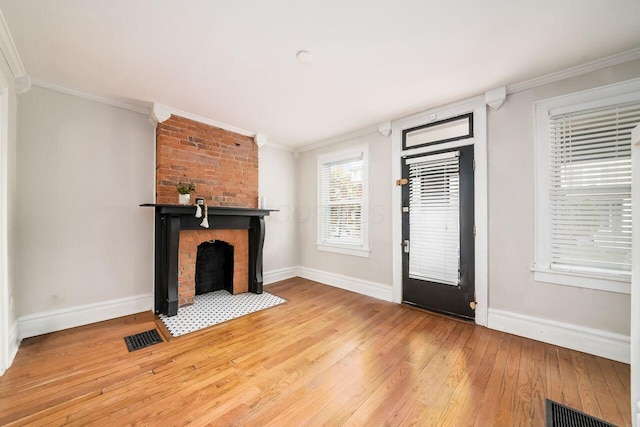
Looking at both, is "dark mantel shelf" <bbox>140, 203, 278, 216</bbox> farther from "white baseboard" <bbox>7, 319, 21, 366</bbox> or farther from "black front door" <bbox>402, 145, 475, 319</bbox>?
"black front door" <bbox>402, 145, 475, 319</bbox>

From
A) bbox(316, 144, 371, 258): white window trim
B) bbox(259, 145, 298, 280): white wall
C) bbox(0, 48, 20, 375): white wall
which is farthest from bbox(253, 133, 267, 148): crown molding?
bbox(0, 48, 20, 375): white wall

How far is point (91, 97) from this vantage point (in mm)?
2754

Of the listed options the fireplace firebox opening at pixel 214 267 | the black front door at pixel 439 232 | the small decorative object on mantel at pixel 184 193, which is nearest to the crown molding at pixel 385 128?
the black front door at pixel 439 232

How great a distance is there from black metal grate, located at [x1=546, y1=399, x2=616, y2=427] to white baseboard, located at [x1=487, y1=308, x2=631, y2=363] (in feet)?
3.16

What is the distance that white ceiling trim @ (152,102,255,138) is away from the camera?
2979 millimetres

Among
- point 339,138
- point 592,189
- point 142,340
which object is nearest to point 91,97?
point 142,340

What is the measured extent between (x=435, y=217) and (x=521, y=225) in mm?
832

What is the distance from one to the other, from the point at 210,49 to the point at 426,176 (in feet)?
8.76

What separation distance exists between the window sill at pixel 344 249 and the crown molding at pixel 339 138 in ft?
5.85

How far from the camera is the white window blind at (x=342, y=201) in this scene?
13.0 feet

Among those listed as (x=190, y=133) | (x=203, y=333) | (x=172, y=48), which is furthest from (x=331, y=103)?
(x=203, y=333)

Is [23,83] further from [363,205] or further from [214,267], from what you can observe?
[363,205]

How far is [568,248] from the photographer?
2277 millimetres

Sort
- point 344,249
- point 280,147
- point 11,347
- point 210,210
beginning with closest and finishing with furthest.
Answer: point 11,347
point 210,210
point 344,249
point 280,147
